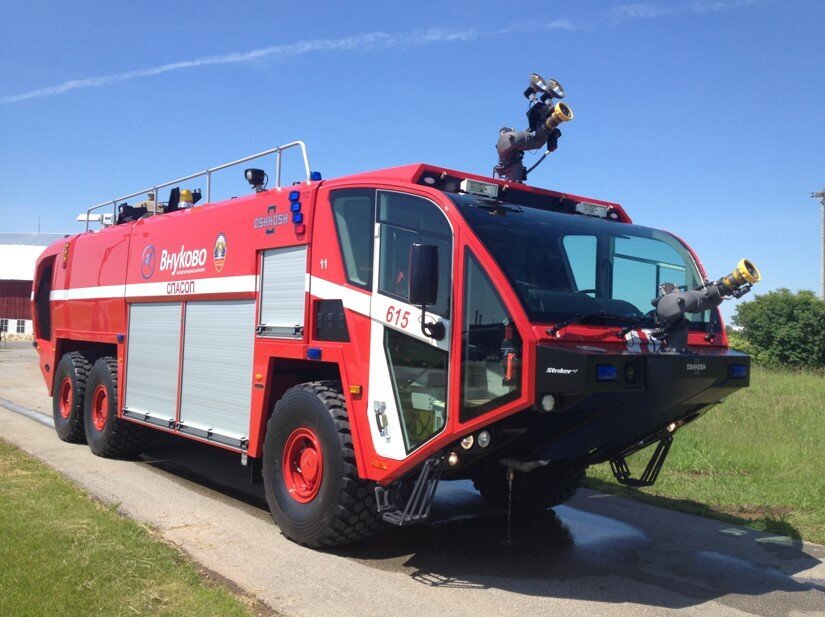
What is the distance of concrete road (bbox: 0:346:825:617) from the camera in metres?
5.07

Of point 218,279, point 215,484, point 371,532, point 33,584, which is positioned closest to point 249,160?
point 218,279

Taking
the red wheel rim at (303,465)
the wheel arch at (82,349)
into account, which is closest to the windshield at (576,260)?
the red wheel rim at (303,465)

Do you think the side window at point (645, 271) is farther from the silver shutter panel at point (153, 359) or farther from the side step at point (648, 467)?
the silver shutter panel at point (153, 359)

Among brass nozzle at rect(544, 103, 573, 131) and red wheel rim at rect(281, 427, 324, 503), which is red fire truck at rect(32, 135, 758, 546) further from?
brass nozzle at rect(544, 103, 573, 131)

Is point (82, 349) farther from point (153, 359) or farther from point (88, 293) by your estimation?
point (153, 359)

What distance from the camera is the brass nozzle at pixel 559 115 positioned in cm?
664

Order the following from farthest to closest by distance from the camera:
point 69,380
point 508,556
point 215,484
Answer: point 69,380, point 215,484, point 508,556

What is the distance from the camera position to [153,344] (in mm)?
8719

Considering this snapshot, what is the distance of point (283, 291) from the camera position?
6656mm

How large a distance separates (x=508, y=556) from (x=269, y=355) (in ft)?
8.35

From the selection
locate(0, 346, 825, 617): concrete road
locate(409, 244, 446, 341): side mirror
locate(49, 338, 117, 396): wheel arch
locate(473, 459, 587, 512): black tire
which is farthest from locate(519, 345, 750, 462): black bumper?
locate(49, 338, 117, 396): wheel arch

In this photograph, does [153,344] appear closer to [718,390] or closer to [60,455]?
[60,455]

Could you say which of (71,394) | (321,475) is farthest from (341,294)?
(71,394)

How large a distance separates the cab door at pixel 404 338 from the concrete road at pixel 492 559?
1.00 m
